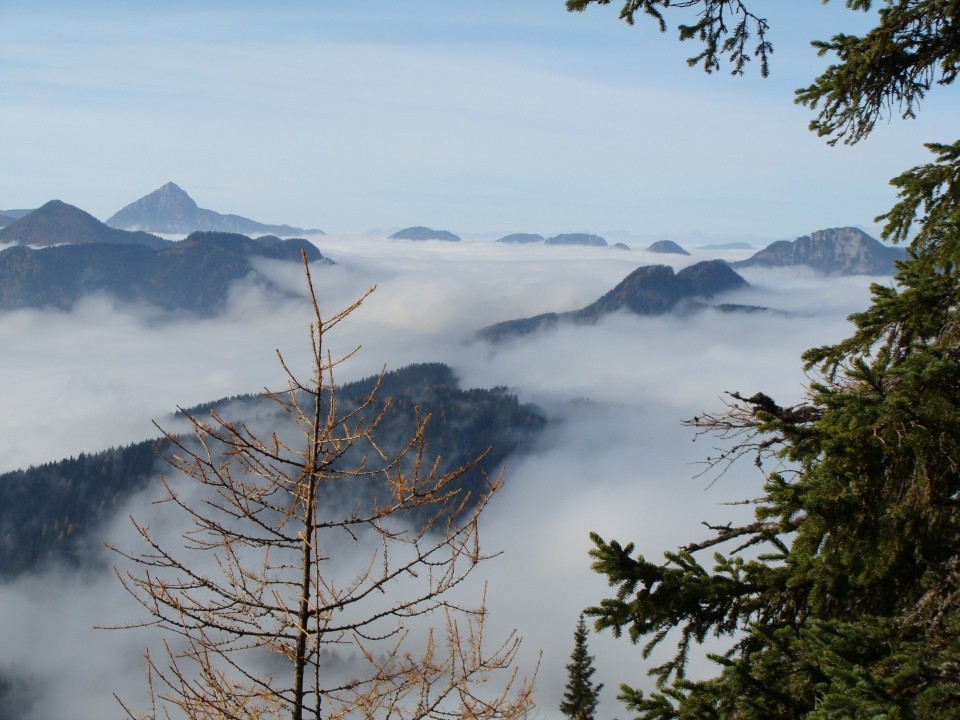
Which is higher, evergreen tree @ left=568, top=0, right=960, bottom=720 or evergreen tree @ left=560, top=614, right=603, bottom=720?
evergreen tree @ left=568, top=0, right=960, bottom=720

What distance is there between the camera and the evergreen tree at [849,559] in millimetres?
5031

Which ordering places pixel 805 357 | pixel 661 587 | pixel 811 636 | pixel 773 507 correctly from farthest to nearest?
1. pixel 805 357
2. pixel 661 587
3. pixel 773 507
4. pixel 811 636

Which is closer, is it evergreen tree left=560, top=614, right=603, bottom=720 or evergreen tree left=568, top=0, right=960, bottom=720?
evergreen tree left=568, top=0, right=960, bottom=720

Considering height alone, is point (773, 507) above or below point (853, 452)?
below

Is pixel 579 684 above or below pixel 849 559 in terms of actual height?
below

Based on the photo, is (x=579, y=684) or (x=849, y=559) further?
(x=579, y=684)

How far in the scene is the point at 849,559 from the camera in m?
5.35

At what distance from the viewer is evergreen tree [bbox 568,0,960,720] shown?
503cm

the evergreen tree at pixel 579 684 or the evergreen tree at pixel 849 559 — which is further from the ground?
the evergreen tree at pixel 849 559

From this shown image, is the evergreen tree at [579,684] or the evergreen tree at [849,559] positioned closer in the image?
the evergreen tree at [849,559]

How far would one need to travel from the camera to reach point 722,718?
5.43 meters

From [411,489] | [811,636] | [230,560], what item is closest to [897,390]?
[811,636]

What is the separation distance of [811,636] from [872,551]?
0.70 meters

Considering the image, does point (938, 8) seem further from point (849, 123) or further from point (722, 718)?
point (722, 718)
